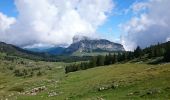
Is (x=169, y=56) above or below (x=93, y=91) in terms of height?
above

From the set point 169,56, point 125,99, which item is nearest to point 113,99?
point 125,99

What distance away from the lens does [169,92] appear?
3934cm

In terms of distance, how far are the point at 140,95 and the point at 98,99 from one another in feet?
19.6

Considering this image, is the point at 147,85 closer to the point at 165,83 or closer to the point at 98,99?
the point at 165,83

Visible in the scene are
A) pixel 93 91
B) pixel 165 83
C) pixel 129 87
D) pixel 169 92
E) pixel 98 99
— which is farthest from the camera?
pixel 93 91

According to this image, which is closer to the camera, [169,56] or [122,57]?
[169,56]

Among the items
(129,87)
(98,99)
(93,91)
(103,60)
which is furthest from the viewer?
(103,60)

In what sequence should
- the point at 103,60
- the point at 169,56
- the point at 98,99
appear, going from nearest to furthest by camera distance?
the point at 98,99, the point at 169,56, the point at 103,60

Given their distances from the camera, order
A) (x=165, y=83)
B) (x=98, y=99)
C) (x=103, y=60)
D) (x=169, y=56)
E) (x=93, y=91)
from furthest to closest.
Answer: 1. (x=103, y=60)
2. (x=169, y=56)
3. (x=93, y=91)
4. (x=165, y=83)
5. (x=98, y=99)

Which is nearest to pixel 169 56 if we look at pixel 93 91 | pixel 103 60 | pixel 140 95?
pixel 103 60

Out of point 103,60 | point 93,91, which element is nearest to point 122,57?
point 103,60

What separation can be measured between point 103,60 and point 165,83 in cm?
14285

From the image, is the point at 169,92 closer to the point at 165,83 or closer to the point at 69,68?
the point at 165,83

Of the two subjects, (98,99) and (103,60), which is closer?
(98,99)
